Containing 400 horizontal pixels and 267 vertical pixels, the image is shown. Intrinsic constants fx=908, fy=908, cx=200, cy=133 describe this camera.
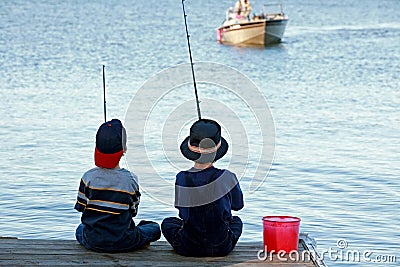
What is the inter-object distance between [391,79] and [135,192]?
49.6 ft

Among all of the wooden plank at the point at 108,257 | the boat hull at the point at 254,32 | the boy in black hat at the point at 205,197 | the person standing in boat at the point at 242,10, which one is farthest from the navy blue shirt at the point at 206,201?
the person standing in boat at the point at 242,10

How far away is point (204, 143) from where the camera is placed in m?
4.65

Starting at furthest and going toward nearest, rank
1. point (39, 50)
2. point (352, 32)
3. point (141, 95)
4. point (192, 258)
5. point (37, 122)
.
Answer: point (352, 32)
point (39, 50)
point (141, 95)
point (37, 122)
point (192, 258)

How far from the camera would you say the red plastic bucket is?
4.81 meters

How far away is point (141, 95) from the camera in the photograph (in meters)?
14.9

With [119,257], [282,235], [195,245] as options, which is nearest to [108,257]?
[119,257]

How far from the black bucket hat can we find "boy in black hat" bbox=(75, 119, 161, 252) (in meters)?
0.36

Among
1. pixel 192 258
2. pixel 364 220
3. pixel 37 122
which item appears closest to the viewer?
pixel 192 258

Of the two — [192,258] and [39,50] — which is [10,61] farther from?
[192,258]

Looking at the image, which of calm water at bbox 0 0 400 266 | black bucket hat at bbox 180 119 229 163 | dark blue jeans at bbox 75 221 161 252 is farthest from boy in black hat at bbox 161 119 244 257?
calm water at bbox 0 0 400 266

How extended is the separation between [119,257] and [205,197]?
542 mm

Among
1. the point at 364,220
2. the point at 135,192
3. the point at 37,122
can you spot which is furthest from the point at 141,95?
the point at 135,192

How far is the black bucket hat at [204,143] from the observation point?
4652 mm

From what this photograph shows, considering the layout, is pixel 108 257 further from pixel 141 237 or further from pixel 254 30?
pixel 254 30
